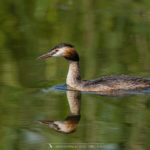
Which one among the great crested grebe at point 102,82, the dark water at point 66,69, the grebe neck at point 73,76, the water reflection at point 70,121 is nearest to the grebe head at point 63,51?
the great crested grebe at point 102,82

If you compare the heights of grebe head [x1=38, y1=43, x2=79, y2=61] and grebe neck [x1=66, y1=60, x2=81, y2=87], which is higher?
grebe head [x1=38, y1=43, x2=79, y2=61]

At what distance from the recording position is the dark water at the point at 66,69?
25.9 ft

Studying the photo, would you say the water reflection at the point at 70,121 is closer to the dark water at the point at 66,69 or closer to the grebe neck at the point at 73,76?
the dark water at the point at 66,69

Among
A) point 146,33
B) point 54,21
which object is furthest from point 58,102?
point 54,21

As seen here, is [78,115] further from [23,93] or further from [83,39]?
[83,39]

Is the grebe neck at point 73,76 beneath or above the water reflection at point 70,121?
beneath

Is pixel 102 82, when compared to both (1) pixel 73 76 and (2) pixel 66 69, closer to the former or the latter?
(1) pixel 73 76

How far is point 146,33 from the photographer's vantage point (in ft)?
51.2

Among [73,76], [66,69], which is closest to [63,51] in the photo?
[73,76]

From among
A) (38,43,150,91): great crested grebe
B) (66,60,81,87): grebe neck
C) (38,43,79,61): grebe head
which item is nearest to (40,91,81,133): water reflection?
(38,43,150,91): great crested grebe

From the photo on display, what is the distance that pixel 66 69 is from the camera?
1237cm

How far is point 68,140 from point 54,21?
33.2 ft

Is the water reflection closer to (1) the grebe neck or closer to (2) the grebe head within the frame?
(1) the grebe neck

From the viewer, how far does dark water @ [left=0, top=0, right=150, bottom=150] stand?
7898 mm
